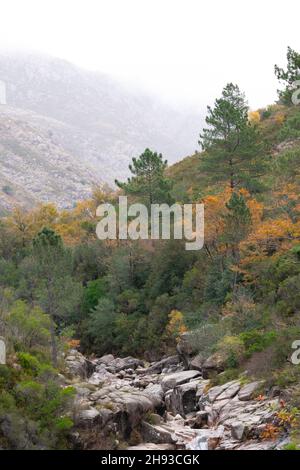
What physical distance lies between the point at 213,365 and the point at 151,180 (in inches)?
1010

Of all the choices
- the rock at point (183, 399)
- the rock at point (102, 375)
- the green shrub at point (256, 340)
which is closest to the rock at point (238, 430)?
the green shrub at point (256, 340)

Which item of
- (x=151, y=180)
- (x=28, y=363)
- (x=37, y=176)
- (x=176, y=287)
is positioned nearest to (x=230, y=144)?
(x=151, y=180)

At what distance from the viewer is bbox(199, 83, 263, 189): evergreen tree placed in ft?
141

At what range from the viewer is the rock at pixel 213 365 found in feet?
84.7

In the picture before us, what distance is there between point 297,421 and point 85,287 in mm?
32837

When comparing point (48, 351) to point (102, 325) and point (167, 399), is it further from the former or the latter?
point (102, 325)

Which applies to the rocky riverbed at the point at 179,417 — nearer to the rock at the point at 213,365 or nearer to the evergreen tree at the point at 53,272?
the rock at the point at 213,365

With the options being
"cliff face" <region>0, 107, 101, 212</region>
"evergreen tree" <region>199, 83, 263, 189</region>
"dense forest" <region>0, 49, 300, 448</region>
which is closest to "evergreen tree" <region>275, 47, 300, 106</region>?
"dense forest" <region>0, 49, 300, 448</region>

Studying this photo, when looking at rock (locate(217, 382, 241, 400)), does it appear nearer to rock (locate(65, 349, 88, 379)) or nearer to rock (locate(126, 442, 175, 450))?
rock (locate(126, 442, 175, 450))

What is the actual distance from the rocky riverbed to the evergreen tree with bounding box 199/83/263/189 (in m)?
20.2

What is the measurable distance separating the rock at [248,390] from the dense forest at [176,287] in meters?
0.56

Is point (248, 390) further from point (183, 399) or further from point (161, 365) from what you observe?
point (161, 365)

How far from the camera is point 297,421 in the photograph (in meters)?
16.9
